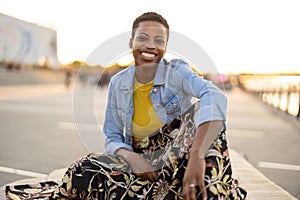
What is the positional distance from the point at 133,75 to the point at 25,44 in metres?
26.6

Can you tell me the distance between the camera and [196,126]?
4.38ft

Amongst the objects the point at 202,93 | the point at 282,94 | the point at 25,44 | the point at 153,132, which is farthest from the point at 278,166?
the point at 25,44

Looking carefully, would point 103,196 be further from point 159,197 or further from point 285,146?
point 285,146

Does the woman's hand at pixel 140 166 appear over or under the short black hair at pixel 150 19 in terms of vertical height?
under

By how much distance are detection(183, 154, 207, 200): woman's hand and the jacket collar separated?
1.17ft

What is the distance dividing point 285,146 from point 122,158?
2624mm

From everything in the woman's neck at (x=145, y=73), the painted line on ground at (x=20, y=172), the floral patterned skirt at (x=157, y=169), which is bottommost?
the painted line on ground at (x=20, y=172)

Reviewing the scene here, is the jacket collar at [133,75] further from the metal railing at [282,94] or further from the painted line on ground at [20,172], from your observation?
the metal railing at [282,94]

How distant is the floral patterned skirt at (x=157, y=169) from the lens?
1.33m

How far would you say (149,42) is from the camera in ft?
4.79

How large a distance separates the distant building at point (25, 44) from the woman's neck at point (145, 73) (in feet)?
63.0

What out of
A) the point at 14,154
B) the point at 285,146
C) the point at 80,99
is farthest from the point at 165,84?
the point at 285,146

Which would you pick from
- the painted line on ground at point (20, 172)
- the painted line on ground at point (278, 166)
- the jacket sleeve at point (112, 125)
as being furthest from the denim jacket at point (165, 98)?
the painted line on ground at point (278, 166)

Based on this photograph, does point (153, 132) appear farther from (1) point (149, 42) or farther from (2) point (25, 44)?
(2) point (25, 44)
